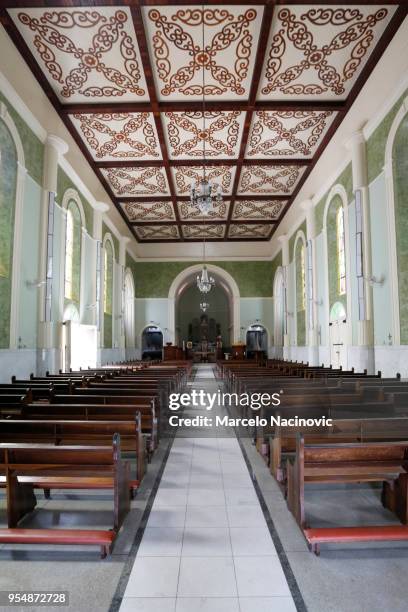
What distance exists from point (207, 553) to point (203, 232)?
752 inches

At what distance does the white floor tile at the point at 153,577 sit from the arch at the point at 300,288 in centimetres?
1384

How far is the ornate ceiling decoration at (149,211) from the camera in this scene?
16906mm

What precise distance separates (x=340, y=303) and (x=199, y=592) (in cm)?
1072

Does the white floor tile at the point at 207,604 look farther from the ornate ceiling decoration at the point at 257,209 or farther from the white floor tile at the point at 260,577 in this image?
the ornate ceiling decoration at the point at 257,209

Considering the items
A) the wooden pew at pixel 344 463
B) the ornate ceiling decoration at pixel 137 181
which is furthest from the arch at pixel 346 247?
the wooden pew at pixel 344 463

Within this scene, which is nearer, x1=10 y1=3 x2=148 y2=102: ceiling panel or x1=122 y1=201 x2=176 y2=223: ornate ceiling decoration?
x1=10 y1=3 x2=148 y2=102: ceiling panel

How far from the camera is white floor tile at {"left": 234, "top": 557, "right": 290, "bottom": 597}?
2.27m

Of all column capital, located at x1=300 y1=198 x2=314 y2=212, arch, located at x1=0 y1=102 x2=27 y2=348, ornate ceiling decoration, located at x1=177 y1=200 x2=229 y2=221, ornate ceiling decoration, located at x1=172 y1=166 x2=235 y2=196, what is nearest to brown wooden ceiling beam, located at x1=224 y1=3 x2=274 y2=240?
ornate ceiling decoration, located at x1=172 y1=166 x2=235 y2=196

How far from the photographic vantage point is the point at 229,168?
13.6 m

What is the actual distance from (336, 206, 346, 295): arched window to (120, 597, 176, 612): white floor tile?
10637 mm

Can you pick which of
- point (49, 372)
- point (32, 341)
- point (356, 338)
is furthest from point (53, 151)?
point (356, 338)

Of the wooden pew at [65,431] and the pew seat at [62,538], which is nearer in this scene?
the pew seat at [62,538]

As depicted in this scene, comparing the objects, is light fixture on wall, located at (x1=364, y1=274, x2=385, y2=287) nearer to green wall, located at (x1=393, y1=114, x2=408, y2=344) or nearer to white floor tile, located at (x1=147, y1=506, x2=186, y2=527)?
green wall, located at (x1=393, y1=114, x2=408, y2=344)

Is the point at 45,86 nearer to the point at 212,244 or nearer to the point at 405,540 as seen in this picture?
the point at 405,540
